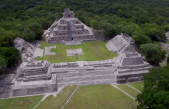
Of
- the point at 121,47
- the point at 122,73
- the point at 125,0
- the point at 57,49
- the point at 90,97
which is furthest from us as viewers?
the point at 125,0

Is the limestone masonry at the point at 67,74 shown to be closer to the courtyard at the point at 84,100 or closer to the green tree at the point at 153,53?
the courtyard at the point at 84,100

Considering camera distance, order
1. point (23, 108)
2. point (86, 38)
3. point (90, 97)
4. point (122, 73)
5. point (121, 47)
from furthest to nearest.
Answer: point (86, 38), point (121, 47), point (122, 73), point (90, 97), point (23, 108)

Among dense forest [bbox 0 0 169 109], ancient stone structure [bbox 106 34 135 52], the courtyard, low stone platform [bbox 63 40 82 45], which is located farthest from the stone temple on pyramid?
the courtyard

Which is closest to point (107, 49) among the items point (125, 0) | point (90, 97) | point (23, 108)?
point (90, 97)

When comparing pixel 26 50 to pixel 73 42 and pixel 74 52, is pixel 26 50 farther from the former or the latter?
pixel 73 42

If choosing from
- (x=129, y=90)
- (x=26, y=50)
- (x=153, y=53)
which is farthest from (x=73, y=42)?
(x=129, y=90)

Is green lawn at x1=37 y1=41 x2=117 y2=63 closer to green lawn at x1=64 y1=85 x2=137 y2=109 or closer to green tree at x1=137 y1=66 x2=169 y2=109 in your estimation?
green lawn at x1=64 y1=85 x2=137 y2=109

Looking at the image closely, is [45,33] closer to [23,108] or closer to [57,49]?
[57,49]
